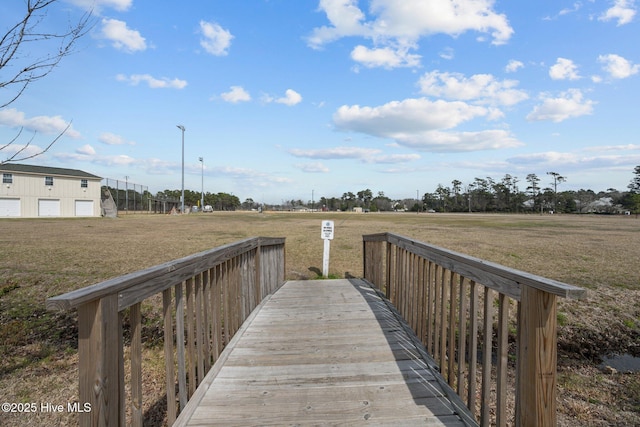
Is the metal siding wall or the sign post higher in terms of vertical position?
the metal siding wall

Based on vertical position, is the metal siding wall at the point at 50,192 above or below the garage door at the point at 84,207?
above

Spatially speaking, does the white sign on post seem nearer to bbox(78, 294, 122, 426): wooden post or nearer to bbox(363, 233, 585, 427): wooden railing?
bbox(363, 233, 585, 427): wooden railing

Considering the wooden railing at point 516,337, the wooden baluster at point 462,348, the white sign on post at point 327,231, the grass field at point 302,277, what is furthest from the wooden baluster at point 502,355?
the white sign on post at point 327,231

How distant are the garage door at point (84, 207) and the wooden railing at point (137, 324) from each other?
133ft

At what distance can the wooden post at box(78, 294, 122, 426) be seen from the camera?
1417 mm

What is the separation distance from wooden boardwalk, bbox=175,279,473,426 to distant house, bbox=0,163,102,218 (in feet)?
127

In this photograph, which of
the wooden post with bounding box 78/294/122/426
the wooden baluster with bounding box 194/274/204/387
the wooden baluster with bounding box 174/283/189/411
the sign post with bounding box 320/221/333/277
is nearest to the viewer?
the wooden post with bounding box 78/294/122/426

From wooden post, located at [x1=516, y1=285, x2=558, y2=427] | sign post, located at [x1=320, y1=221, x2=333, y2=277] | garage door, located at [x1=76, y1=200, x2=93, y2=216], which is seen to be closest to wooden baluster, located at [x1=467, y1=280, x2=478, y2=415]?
wooden post, located at [x1=516, y1=285, x2=558, y2=427]

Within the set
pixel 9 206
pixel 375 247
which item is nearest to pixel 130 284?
pixel 375 247

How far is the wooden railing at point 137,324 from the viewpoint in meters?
1.43

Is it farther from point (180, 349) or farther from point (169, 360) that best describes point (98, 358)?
point (180, 349)

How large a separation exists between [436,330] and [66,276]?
7646 mm

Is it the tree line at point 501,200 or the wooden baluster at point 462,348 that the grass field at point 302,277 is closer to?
the wooden baluster at point 462,348

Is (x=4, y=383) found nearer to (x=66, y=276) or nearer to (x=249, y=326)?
(x=249, y=326)
